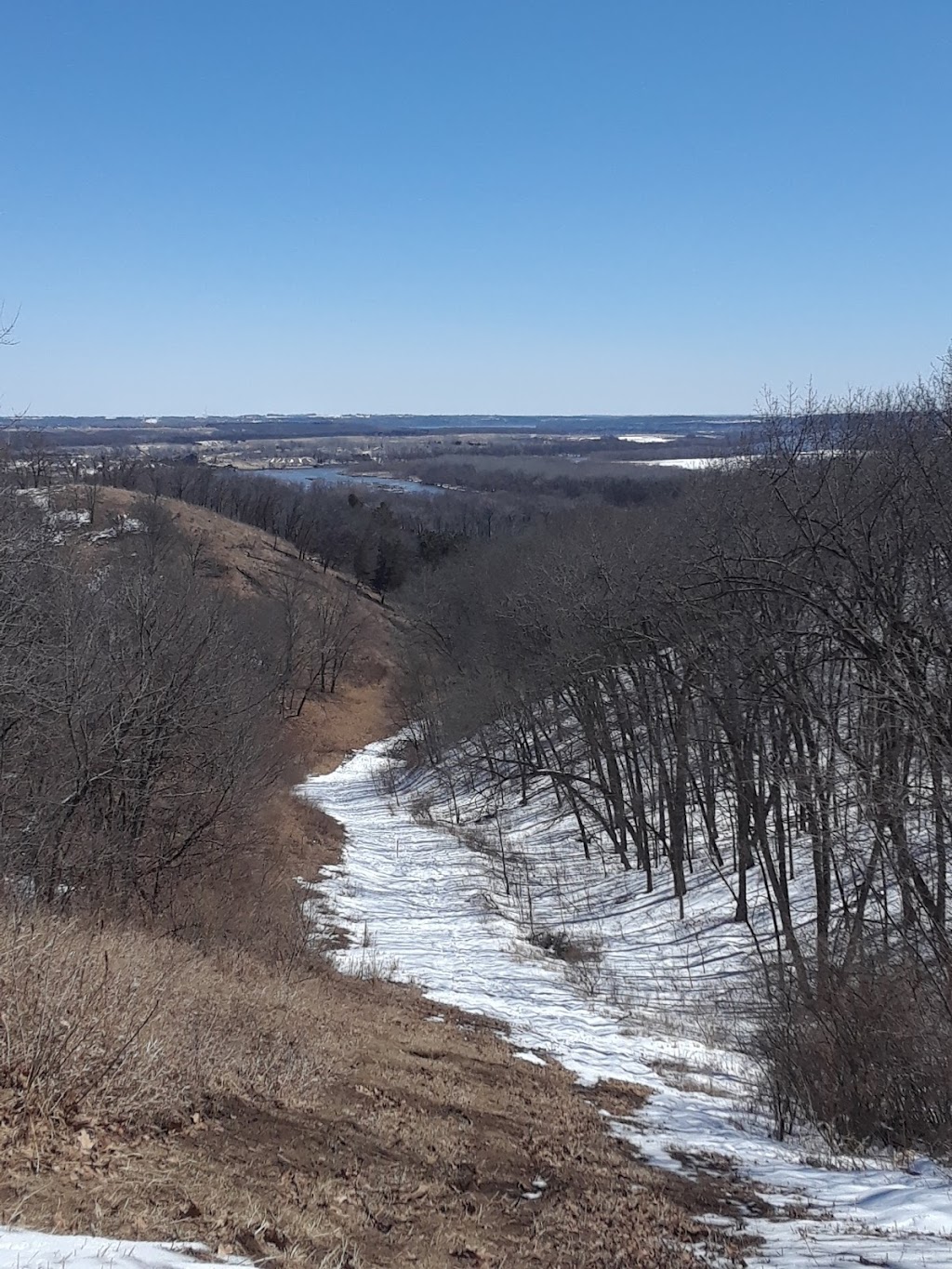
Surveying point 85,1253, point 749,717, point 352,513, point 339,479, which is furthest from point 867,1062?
point 339,479

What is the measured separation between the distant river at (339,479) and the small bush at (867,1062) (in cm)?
12046

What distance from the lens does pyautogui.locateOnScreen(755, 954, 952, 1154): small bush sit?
8.12 metres

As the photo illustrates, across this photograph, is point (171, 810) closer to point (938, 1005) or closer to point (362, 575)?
point (938, 1005)

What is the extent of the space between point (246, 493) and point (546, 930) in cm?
8767

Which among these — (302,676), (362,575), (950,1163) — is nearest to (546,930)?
(950,1163)

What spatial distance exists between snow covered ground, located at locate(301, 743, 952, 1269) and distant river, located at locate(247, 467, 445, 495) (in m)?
102

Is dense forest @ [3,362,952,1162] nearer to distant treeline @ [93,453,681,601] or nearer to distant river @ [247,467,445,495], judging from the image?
distant treeline @ [93,453,681,601]

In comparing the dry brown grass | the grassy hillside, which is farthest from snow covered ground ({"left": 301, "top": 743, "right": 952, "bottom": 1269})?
the dry brown grass

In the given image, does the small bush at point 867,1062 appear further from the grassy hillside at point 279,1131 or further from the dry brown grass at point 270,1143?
the dry brown grass at point 270,1143

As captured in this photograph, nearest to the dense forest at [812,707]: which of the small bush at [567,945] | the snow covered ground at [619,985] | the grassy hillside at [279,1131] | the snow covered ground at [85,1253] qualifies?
the snow covered ground at [619,985]

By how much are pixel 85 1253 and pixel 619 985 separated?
14973 mm

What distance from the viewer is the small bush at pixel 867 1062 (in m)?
8.12

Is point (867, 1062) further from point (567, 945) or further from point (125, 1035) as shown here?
point (567, 945)

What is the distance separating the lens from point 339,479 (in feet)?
522
